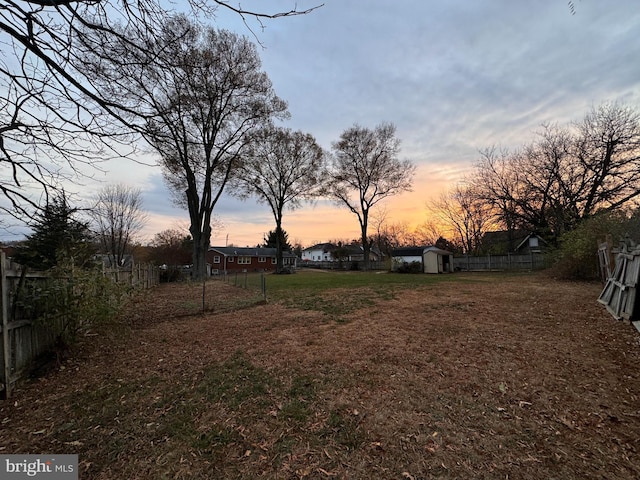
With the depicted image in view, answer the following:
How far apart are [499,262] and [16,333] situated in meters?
27.4

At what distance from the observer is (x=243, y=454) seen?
7.13 feet

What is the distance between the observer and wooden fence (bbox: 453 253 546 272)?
69.1ft

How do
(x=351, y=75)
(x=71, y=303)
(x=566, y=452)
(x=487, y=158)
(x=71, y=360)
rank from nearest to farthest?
1. (x=566, y=452)
2. (x=71, y=303)
3. (x=71, y=360)
4. (x=351, y=75)
5. (x=487, y=158)

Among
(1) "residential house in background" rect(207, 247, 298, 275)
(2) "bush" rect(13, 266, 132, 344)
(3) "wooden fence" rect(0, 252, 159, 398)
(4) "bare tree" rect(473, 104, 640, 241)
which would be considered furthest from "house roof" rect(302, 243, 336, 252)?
(3) "wooden fence" rect(0, 252, 159, 398)

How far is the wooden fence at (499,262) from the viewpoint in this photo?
2106 centimetres

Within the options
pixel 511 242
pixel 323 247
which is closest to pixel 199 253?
pixel 511 242

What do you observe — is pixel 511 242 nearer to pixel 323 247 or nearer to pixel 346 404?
pixel 346 404

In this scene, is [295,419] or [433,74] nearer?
[295,419]

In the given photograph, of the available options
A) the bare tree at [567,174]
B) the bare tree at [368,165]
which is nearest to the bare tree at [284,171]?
the bare tree at [368,165]

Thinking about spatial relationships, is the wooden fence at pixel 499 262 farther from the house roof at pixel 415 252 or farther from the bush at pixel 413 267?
the bush at pixel 413 267

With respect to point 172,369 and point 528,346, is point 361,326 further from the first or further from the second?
point 172,369

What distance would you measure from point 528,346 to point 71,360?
7.09 meters

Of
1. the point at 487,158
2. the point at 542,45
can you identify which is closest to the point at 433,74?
the point at 542,45

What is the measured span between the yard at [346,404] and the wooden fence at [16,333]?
0.29 metres
